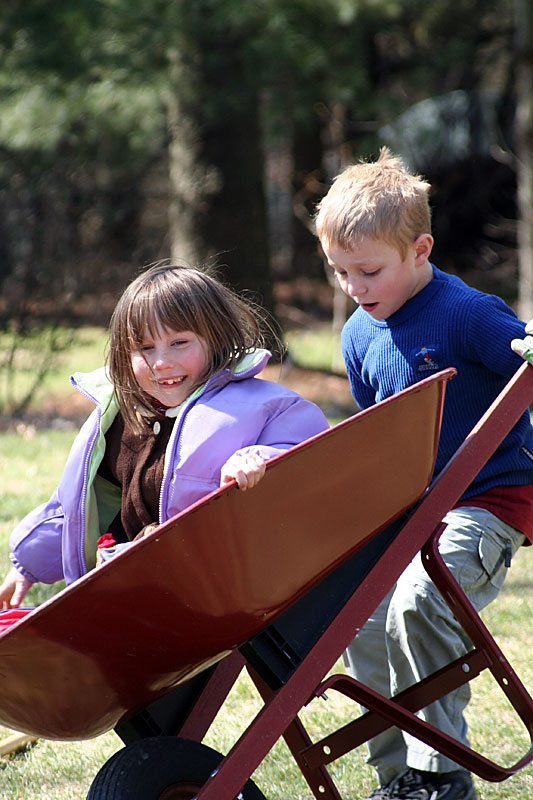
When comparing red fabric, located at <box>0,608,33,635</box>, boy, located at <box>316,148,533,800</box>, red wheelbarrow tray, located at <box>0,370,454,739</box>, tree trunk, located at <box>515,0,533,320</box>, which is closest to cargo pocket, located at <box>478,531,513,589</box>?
boy, located at <box>316,148,533,800</box>

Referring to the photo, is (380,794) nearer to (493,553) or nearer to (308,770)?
(308,770)

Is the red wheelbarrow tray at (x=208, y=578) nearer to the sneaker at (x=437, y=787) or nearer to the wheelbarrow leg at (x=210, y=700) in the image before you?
the wheelbarrow leg at (x=210, y=700)

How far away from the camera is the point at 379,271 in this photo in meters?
2.34

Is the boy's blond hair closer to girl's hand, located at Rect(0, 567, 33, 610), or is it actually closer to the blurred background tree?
girl's hand, located at Rect(0, 567, 33, 610)

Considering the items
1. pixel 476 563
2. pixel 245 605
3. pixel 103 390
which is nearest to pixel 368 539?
pixel 245 605

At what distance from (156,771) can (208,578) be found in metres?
0.44

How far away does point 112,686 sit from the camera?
1.77 metres

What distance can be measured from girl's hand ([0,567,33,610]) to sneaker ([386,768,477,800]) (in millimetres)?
995

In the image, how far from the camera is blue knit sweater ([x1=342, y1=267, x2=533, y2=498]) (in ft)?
7.54

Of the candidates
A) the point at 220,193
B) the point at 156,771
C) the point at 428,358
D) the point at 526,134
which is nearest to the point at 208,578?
the point at 156,771

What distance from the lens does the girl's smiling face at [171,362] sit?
2180 millimetres

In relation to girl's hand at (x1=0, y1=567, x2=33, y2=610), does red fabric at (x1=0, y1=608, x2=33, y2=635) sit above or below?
above

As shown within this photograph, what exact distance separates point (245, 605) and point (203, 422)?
17.8 inches

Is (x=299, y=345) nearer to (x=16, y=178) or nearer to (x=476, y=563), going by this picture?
(x=16, y=178)
